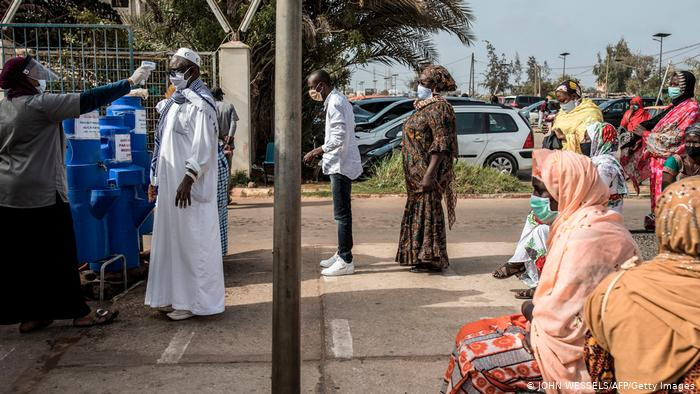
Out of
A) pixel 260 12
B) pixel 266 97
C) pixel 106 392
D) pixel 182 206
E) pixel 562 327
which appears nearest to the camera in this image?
pixel 562 327

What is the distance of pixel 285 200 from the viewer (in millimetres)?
3066

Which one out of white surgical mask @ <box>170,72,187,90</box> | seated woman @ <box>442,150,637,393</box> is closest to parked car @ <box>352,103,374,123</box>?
white surgical mask @ <box>170,72,187,90</box>

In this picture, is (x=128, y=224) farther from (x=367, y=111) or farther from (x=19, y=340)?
(x=367, y=111)

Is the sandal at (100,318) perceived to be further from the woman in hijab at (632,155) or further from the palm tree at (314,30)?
the palm tree at (314,30)

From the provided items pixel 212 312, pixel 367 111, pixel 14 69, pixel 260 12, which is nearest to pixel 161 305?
Result: pixel 212 312

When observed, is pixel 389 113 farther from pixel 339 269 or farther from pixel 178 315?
pixel 178 315

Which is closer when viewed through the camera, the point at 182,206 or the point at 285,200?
the point at 285,200

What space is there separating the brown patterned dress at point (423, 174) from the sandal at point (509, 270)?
Answer: 475 millimetres

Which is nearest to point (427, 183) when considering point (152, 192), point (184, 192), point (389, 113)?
point (184, 192)

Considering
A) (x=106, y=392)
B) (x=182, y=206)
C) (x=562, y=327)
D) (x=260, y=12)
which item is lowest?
(x=106, y=392)

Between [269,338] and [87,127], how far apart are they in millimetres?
2221

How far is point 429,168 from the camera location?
6.19m

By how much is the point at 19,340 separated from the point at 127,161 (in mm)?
1777

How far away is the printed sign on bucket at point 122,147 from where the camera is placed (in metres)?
5.89
